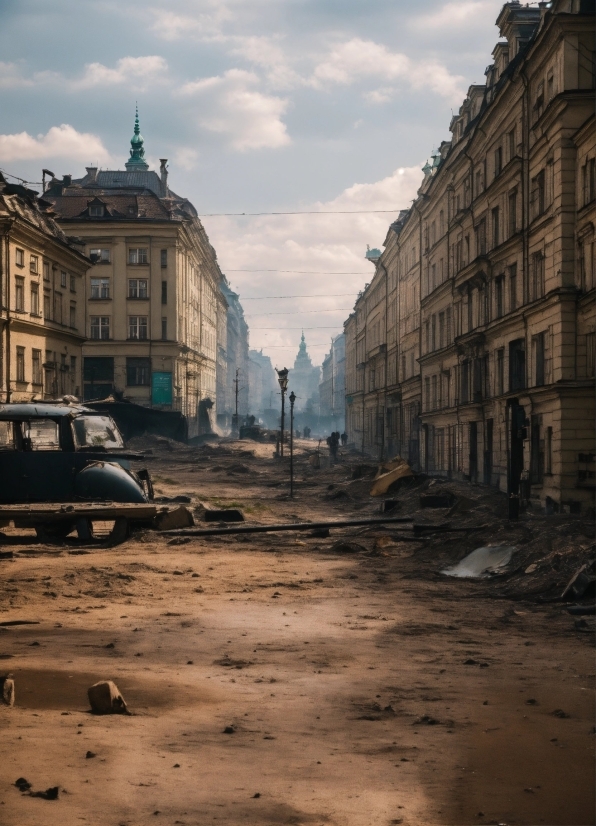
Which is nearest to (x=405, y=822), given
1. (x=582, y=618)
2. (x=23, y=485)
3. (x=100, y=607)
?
(x=582, y=618)

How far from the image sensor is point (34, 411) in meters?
19.6

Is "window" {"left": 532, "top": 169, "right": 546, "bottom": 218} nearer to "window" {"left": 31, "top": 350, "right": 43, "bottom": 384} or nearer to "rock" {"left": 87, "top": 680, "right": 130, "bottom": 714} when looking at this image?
"rock" {"left": 87, "top": 680, "right": 130, "bottom": 714}

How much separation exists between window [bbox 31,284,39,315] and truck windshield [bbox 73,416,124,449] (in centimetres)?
3364

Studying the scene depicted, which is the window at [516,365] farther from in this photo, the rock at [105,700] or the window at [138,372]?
the window at [138,372]

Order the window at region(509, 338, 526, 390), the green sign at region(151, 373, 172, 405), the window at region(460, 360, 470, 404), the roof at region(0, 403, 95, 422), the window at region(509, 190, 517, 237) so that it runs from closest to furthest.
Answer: the roof at region(0, 403, 95, 422) < the window at region(509, 338, 526, 390) < the window at region(509, 190, 517, 237) < the window at region(460, 360, 470, 404) < the green sign at region(151, 373, 172, 405)

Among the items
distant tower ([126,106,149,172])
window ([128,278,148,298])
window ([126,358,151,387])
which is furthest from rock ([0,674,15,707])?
distant tower ([126,106,149,172])

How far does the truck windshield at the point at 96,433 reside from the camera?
19.6m

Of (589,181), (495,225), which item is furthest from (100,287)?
(589,181)

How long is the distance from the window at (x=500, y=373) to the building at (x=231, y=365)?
80.2 metres

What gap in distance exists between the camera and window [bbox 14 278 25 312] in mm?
49844

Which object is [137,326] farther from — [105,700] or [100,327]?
[105,700]

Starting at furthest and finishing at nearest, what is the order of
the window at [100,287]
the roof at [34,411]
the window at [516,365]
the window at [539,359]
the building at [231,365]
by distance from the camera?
the building at [231,365]
the window at [100,287]
the window at [516,365]
the window at [539,359]
the roof at [34,411]

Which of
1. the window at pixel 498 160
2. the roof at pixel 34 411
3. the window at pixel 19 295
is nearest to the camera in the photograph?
the roof at pixel 34 411

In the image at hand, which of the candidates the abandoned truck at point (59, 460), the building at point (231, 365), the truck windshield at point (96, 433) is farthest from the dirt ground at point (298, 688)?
the building at point (231, 365)
